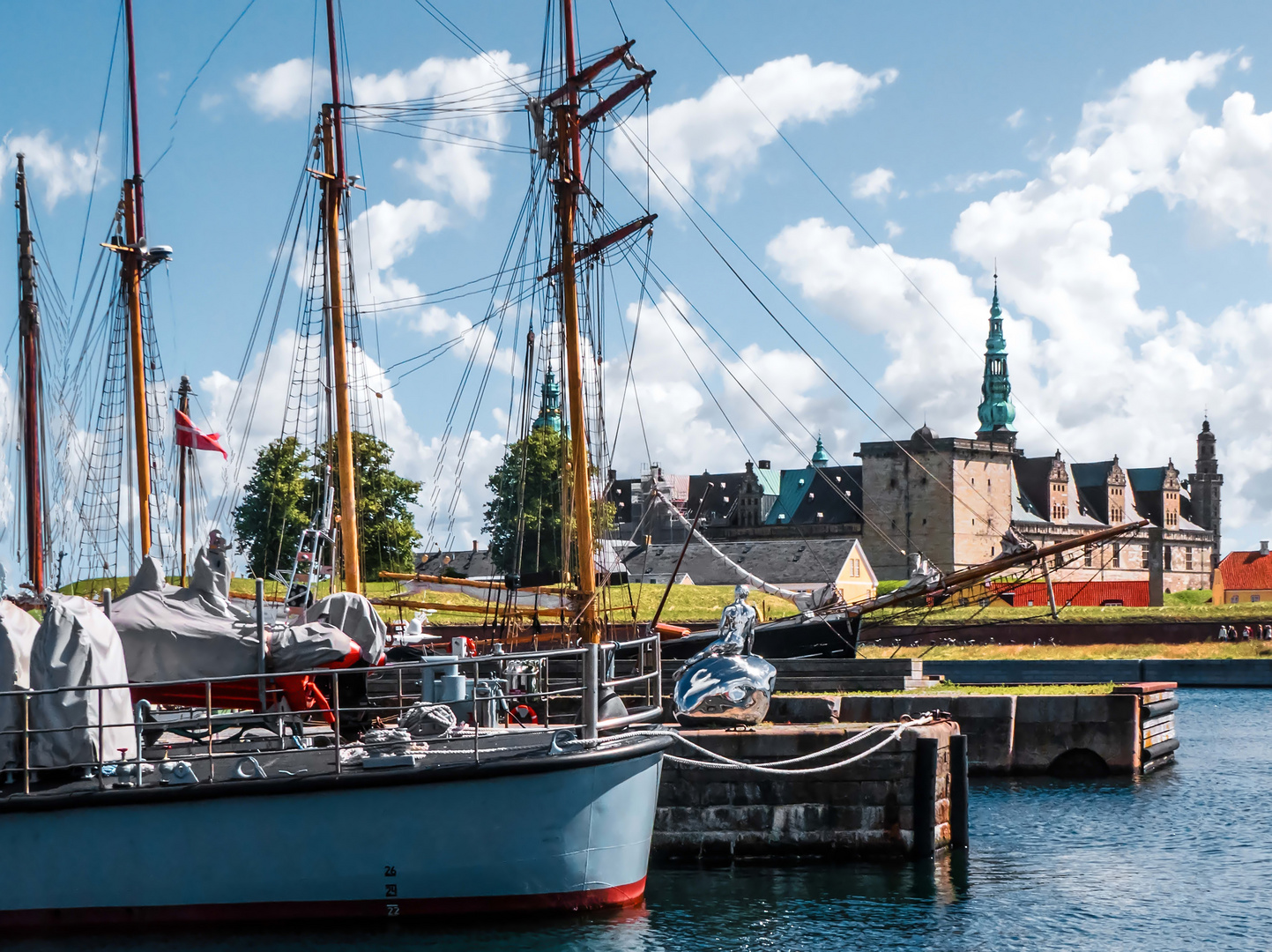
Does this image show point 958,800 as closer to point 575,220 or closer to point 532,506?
point 575,220

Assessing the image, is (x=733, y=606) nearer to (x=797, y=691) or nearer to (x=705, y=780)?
Result: (x=705, y=780)

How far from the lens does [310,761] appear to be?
48.9 ft

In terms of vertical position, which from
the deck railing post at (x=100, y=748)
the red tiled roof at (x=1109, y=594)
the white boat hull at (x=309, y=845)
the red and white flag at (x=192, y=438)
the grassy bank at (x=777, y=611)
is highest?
the red and white flag at (x=192, y=438)

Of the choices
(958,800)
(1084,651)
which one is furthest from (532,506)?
(958,800)

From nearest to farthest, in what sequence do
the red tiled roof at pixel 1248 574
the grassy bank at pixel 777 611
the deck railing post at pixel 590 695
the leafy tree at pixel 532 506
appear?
1. the deck railing post at pixel 590 695
2. the grassy bank at pixel 777 611
3. the leafy tree at pixel 532 506
4. the red tiled roof at pixel 1248 574

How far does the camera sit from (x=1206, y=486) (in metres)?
176

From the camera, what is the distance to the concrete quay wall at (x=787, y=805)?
58.9 feet

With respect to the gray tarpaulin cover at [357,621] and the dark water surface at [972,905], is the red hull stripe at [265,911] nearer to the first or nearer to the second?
the dark water surface at [972,905]

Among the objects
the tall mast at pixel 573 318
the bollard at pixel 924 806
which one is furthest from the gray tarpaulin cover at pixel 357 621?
the tall mast at pixel 573 318

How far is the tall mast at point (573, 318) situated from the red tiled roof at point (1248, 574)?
98001 mm

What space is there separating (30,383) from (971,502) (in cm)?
10528

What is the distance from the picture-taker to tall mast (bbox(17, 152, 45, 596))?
1113 inches

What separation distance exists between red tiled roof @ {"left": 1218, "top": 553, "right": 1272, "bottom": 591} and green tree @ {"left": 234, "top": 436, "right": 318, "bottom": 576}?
7601cm

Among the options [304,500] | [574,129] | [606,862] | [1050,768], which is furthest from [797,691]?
[304,500]
